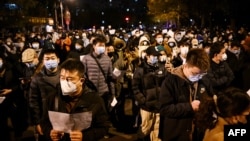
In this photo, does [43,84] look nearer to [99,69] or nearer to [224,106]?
[99,69]

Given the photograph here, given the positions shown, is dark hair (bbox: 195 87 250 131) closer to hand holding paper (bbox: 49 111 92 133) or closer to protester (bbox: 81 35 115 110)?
hand holding paper (bbox: 49 111 92 133)

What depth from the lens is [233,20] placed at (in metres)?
34.9

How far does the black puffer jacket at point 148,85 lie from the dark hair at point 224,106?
2743 millimetres

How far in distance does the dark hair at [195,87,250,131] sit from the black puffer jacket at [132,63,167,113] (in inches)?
108

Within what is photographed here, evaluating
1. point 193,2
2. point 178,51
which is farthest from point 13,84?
point 193,2

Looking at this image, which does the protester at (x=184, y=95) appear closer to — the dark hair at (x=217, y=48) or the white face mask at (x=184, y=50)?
the dark hair at (x=217, y=48)

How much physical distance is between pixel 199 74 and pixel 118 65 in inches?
234

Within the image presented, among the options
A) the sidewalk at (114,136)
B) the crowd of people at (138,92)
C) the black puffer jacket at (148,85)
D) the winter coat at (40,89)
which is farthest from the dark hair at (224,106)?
the sidewalk at (114,136)

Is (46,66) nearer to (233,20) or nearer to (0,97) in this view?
(0,97)

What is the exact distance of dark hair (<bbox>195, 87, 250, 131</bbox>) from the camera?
3.96 meters

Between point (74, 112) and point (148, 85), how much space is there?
3.23 metres

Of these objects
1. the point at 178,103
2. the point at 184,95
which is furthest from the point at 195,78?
the point at 178,103

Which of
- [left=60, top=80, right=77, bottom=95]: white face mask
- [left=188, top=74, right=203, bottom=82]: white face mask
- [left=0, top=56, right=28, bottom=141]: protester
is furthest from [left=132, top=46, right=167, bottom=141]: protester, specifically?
[left=60, top=80, right=77, bottom=95]: white face mask

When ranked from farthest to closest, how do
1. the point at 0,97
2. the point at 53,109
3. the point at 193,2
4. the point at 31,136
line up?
the point at 193,2 → the point at 31,136 → the point at 0,97 → the point at 53,109
